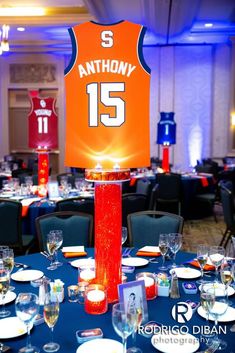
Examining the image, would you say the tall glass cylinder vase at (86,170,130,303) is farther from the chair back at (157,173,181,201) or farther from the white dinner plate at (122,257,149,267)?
the chair back at (157,173,181,201)

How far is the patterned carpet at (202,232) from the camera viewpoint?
5.71 meters

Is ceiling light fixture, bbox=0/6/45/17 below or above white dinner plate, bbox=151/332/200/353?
above

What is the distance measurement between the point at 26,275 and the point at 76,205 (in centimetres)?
180

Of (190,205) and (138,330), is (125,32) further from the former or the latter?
(190,205)

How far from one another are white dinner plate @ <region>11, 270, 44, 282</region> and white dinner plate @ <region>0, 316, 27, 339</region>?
0.43 m

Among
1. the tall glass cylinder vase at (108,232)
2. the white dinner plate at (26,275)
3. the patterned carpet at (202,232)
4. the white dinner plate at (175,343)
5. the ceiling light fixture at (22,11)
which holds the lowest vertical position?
the patterned carpet at (202,232)

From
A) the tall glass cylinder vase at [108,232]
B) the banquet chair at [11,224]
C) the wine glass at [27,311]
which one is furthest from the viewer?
the banquet chair at [11,224]

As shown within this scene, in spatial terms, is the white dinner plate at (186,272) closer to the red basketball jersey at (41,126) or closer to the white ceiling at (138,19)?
the red basketball jersey at (41,126)

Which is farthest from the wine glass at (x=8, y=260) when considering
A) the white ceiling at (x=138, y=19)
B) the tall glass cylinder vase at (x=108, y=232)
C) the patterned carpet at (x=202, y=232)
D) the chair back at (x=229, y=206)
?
the white ceiling at (x=138, y=19)

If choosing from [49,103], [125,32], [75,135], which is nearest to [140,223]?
[75,135]

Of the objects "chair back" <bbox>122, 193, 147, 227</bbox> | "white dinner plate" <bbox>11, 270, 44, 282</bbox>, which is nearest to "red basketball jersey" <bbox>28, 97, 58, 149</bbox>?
"chair back" <bbox>122, 193, 147, 227</bbox>

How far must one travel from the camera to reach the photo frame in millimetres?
1622

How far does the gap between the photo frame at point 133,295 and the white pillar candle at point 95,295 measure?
0.16 metres

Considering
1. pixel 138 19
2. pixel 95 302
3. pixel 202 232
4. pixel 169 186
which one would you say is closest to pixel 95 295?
pixel 95 302
